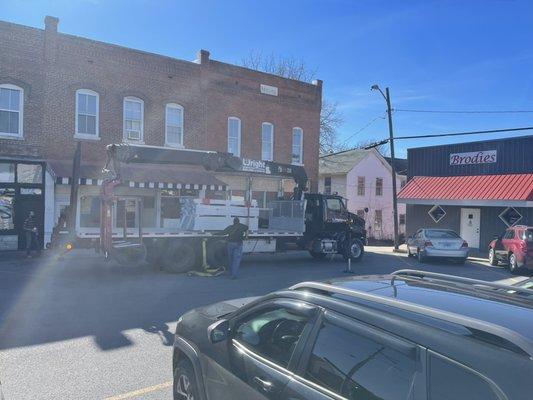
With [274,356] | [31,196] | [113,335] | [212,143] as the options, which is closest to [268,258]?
[212,143]

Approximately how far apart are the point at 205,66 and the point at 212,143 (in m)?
3.62

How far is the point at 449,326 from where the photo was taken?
7.18ft

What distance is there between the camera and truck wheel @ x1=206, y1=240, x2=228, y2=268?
14.1 meters

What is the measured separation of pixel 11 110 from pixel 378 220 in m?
33.5

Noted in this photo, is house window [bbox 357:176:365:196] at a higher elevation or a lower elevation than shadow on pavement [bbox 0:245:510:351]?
higher

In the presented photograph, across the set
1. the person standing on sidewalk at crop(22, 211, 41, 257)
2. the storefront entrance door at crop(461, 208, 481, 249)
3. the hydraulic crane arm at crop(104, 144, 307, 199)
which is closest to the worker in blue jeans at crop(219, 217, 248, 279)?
the hydraulic crane arm at crop(104, 144, 307, 199)

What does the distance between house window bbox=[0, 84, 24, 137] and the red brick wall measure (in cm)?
23

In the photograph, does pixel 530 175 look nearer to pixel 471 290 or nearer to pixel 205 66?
pixel 205 66

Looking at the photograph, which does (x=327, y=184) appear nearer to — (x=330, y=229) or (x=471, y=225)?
(x=471, y=225)

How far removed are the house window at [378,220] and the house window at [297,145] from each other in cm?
1978

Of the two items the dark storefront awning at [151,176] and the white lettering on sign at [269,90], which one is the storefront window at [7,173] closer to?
the dark storefront awning at [151,176]

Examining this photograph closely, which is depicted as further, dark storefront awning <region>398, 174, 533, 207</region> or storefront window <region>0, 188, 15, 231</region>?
dark storefront awning <region>398, 174, 533, 207</region>

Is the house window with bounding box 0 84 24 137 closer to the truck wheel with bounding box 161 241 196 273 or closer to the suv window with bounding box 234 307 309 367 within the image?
the truck wheel with bounding box 161 241 196 273

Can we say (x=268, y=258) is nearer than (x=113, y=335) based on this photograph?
No
